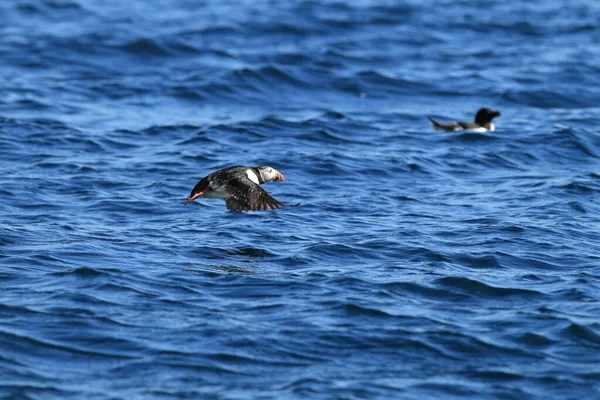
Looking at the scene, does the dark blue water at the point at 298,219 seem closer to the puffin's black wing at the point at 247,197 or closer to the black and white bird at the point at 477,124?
the black and white bird at the point at 477,124

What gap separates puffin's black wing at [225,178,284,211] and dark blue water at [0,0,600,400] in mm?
398

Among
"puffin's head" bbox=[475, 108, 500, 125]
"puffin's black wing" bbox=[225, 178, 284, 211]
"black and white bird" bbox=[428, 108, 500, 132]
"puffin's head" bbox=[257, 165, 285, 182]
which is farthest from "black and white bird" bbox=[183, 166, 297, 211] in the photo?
"puffin's head" bbox=[475, 108, 500, 125]

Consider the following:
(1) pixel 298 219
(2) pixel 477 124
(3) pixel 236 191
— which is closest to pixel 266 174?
(1) pixel 298 219

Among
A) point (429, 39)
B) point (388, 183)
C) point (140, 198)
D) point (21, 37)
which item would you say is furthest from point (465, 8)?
point (140, 198)

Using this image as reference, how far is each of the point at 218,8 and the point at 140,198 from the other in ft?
48.3

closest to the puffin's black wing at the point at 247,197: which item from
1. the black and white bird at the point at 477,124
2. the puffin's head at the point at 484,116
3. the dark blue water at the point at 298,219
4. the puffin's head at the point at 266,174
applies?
the dark blue water at the point at 298,219

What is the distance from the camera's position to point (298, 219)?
1052cm

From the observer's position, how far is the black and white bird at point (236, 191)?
30.3 feet

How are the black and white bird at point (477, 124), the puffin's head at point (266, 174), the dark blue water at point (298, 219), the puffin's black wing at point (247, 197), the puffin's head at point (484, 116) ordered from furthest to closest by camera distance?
1. the puffin's head at point (484, 116)
2. the black and white bird at point (477, 124)
3. the puffin's head at point (266, 174)
4. the puffin's black wing at point (247, 197)
5. the dark blue water at point (298, 219)

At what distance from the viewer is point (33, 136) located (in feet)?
45.5

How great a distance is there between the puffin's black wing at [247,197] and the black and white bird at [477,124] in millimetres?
5899

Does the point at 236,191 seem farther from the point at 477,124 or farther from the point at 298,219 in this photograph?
the point at 477,124

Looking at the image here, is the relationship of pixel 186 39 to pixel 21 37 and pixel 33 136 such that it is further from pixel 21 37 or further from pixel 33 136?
pixel 33 136

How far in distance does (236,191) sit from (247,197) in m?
0.18
